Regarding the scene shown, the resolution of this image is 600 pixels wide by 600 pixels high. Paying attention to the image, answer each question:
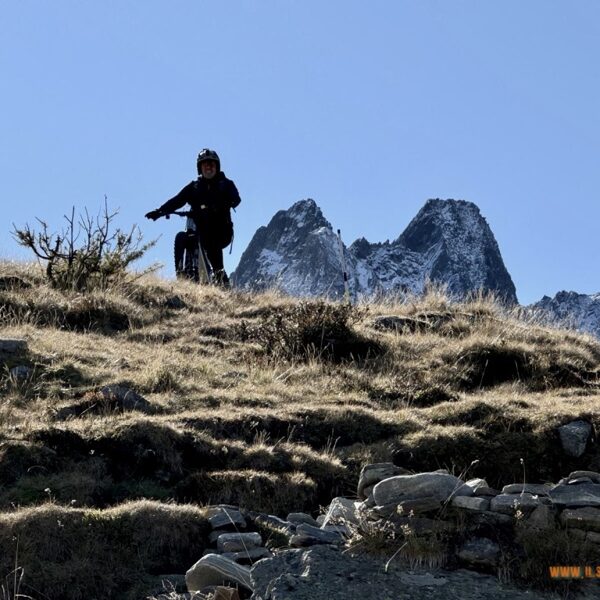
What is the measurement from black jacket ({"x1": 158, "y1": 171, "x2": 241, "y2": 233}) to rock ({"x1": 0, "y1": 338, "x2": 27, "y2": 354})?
754 centimetres

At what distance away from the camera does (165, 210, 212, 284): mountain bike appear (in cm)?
1814

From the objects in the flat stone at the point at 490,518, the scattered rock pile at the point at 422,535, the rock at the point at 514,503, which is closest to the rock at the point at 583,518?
the scattered rock pile at the point at 422,535

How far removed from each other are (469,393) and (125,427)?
4372 millimetres

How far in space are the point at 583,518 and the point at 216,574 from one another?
7.05 ft

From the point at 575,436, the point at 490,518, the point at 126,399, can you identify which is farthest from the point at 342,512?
the point at 126,399

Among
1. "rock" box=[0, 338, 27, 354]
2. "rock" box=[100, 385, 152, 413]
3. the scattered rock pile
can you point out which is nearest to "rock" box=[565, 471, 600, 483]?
the scattered rock pile

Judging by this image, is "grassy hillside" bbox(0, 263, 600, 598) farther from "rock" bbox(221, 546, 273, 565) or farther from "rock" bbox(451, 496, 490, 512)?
"rock" bbox(451, 496, 490, 512)

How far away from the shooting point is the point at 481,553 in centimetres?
564

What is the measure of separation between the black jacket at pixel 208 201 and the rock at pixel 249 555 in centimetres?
1246

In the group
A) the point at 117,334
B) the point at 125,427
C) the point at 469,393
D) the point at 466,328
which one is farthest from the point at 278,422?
the point at 466,328

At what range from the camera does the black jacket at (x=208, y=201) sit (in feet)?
59.8

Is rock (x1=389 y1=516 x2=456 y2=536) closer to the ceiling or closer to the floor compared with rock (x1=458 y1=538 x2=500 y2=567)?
closer to the ceiling

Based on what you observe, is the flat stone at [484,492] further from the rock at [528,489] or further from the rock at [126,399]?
the rock at [126,399]

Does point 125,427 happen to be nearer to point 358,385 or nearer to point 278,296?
point 358,385
